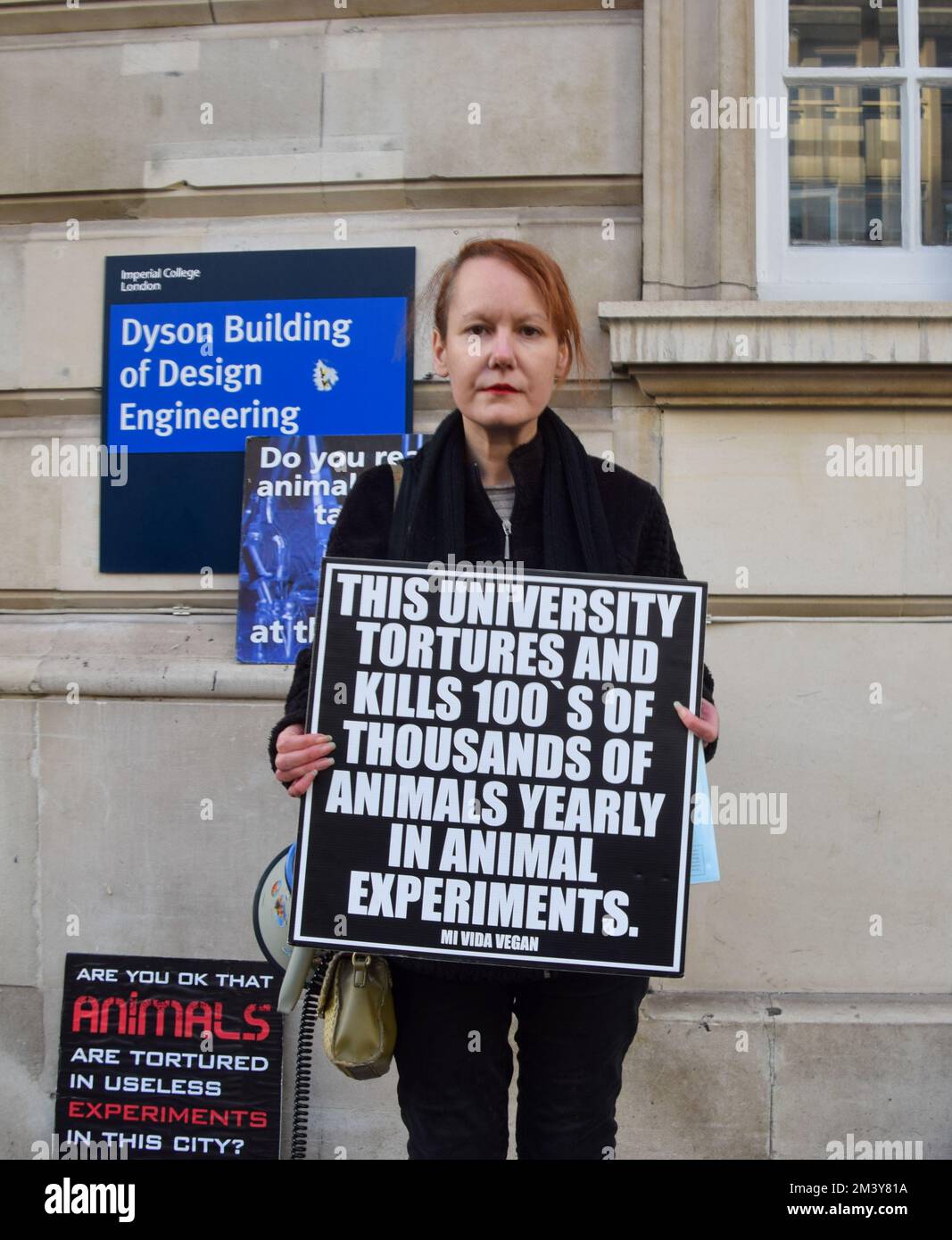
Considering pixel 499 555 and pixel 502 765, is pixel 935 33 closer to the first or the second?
pixel 499 555

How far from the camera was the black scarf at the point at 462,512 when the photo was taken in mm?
2143

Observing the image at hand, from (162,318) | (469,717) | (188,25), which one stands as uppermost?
(188,25)

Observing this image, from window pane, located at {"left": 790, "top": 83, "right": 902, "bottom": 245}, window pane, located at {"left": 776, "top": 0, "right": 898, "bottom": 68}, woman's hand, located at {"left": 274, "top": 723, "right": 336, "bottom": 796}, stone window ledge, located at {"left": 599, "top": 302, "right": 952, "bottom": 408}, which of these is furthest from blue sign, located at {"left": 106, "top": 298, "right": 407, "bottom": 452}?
woman's hand, located at {"left": 274, "top": 723, "right": 336, "bottom": 796}

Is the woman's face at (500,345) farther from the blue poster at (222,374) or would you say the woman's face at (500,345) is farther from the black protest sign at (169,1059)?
the black protest sign at (169,1059)

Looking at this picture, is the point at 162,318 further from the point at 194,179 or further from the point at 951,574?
the point at 951,574

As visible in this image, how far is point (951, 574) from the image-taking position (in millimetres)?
3773

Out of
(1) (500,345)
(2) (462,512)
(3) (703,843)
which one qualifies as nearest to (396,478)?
(2) (462,512)

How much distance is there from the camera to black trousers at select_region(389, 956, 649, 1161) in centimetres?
211

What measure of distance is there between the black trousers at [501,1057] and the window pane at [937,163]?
10.3 ft

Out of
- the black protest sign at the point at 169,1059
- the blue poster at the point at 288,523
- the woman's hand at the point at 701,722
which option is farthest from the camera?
the blue poster at the point at 288,523

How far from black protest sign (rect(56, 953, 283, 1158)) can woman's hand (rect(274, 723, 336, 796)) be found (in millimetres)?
1998

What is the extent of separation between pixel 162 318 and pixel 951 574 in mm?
2844

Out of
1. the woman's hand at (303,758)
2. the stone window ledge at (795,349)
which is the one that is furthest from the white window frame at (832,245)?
the woman's hand at (303,758)
